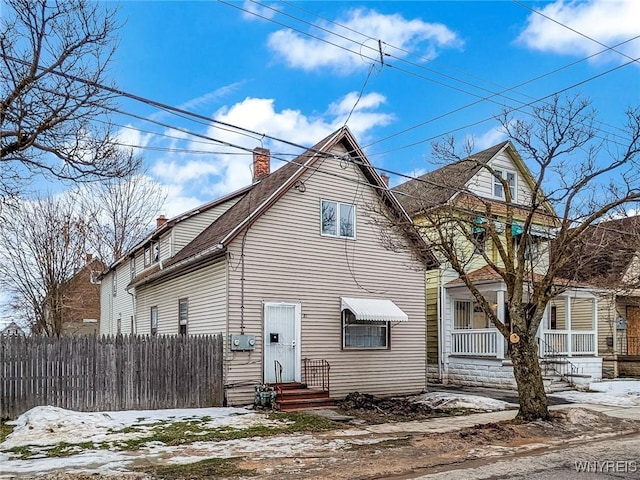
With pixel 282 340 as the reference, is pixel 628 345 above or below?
below

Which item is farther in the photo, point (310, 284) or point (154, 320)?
point (154, 320)

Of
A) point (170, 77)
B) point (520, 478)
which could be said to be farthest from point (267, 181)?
point (520, 478)

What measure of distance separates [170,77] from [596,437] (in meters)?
10.6

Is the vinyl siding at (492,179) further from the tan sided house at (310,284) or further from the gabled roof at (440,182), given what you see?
the tan sided house at (310,284)

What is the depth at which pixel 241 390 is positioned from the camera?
14.0 meters

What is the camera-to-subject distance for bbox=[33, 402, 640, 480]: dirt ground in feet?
24.7

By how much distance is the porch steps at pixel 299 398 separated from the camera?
13.3 metres

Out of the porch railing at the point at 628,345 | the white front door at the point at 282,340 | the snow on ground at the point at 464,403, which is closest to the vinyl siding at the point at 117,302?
the white front door at the point at 282,340

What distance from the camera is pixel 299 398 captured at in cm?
1377

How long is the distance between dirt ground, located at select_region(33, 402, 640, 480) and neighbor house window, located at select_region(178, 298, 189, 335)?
628 cm

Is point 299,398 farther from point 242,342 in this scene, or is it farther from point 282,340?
point 242,342

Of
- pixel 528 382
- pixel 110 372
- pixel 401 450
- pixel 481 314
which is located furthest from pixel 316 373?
pixel 481 314

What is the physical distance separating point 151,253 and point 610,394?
1528 centimetres

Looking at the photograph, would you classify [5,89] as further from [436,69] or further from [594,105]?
[594,105]
